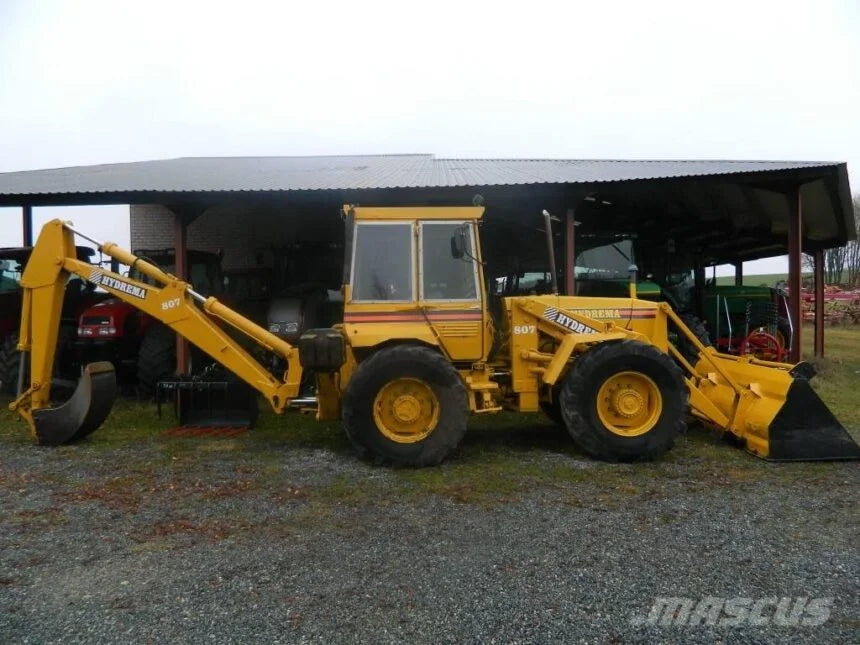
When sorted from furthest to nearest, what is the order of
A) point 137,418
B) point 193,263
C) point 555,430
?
point 193,263 → point 137,418 → point 555,430

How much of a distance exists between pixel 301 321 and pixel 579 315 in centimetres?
447

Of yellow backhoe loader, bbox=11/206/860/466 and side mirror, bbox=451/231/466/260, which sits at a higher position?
side mirror, bbox=451/231/466/260

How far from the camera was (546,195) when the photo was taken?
9094 millimetres

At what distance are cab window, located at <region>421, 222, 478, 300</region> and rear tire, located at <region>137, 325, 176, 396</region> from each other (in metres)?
4.71

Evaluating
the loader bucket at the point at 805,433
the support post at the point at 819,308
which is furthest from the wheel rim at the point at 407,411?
the support post at the point at 819,308

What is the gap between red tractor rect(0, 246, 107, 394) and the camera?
923 cm

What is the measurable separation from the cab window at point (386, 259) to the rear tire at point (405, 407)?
0.51 metres

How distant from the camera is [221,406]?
738 cm

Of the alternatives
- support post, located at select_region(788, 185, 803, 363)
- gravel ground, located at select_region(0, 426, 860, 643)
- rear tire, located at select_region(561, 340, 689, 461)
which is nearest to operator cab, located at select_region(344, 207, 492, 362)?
rear tire, located at select_region(561, 340, 689, 461)

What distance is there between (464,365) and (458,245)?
117 cm

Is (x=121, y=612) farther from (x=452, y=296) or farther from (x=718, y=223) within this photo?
(x=718, y=223)

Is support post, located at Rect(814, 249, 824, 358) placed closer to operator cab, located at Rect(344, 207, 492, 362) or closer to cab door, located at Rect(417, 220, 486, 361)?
cab door, located at Rect(417, 220, 486, 361)

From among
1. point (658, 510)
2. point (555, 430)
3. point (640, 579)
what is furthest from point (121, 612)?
point (555, 430)

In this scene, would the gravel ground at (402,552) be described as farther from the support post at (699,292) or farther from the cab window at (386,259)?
the support post at (699,292)
